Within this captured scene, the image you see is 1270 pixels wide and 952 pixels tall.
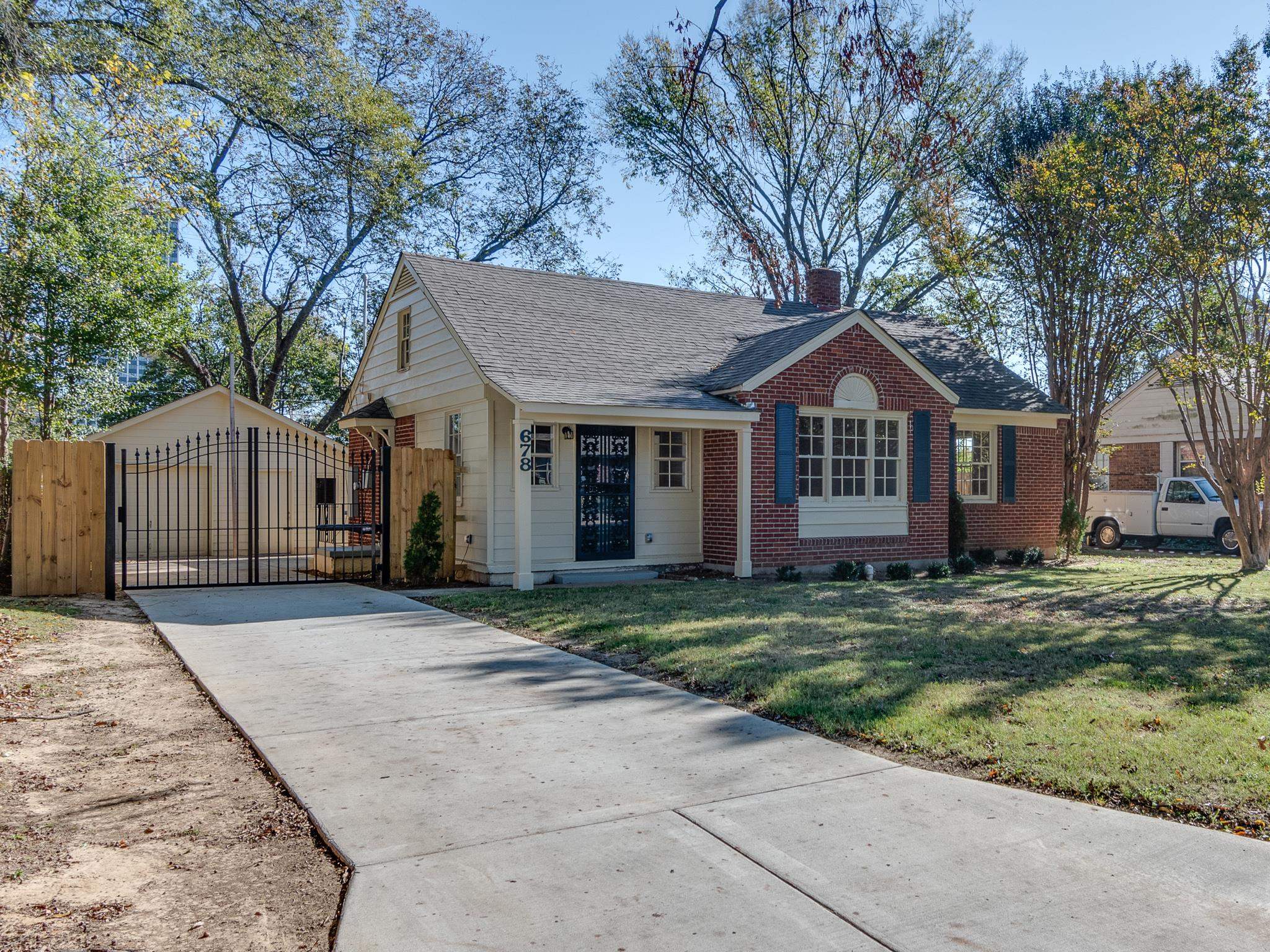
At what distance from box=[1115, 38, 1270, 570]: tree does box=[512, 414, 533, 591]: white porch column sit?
10320mm

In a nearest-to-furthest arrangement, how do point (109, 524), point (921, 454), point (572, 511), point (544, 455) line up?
point (109, 524)
point (544, 455)
point (572, 511)
point (921, 454)

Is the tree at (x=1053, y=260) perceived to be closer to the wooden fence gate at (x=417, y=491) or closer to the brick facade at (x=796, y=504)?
the brick facade at (x=796, y=504)

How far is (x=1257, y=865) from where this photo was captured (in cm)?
347

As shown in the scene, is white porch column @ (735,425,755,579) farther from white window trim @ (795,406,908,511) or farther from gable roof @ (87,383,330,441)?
gable roof @ (87,383,330,441)

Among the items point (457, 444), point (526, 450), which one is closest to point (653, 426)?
point (526, 450)

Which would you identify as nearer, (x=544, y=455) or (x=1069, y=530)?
(x=544, y=455)

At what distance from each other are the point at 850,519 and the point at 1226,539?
11.6 meters

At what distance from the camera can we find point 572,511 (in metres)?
13.4

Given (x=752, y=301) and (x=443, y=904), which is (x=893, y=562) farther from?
(x=443, y=904)

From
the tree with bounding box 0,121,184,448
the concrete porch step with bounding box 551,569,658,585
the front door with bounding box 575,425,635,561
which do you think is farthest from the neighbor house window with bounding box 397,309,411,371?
the tree with bounding box 0,121,184,448

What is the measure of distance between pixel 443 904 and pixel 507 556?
9.83m

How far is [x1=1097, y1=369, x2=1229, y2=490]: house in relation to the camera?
1081 inches

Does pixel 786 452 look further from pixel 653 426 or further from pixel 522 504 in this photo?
pixel 522 504

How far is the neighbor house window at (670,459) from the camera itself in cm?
1417
